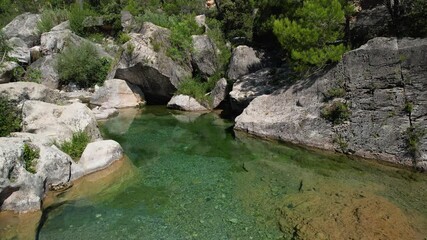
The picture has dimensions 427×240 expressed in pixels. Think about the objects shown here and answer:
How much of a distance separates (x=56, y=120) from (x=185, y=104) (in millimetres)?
10135

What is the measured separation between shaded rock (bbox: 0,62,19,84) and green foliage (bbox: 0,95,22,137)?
495 inches

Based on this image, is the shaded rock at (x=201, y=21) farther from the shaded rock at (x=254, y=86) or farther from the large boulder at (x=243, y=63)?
the shaded rock at (x=254, y=86)

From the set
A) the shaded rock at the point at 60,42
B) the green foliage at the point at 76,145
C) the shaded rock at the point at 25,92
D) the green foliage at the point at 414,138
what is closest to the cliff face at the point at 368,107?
the green foliage at the point at 414,138

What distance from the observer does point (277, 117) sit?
48.6ft

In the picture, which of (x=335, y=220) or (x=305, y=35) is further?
(x=305, y=35)

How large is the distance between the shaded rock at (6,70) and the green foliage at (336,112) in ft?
72.0

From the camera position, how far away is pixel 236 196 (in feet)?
33.0

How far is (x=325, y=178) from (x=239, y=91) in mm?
9106

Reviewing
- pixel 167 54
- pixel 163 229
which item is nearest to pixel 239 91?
pixel 167 54

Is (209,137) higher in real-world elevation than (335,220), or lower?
lower

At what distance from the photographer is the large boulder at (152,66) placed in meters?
22.6

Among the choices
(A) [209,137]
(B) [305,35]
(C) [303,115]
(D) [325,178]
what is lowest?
(A) [209,137]

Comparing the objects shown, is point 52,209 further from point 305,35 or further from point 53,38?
point 53,38

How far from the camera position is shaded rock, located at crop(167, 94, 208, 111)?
2212 cm
